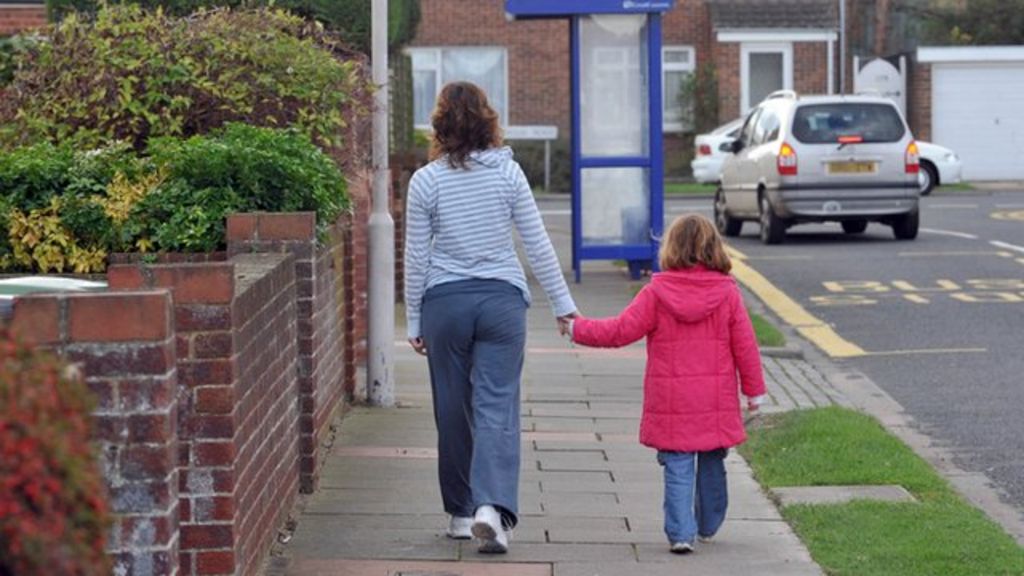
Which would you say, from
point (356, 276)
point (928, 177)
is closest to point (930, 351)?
point (356, 276)

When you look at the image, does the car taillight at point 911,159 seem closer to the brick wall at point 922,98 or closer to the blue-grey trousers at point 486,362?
the blue-grey trousers at point 486,362

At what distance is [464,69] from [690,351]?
3175 centimetres

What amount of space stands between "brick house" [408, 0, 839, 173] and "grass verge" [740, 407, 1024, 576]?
93.7 ft

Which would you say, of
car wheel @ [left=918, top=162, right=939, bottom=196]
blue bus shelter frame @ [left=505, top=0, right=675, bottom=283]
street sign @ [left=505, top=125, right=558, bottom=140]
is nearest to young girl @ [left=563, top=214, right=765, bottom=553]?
blue bus shelter frame @ [left=505, top=0, right=675, bottom=283]

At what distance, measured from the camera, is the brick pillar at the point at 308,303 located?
7.16 metres

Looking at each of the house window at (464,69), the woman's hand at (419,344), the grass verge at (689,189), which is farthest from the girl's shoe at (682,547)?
the house window at (464,69)

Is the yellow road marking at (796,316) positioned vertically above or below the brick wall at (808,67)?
below

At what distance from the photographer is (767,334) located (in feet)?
44.0

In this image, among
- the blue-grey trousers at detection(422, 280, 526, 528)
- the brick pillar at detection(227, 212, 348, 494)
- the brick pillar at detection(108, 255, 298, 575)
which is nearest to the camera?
the brick pillar at detection(108, 255, 298, 575)

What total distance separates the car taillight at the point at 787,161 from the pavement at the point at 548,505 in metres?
10.0

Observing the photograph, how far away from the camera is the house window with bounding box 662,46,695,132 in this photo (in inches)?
1515

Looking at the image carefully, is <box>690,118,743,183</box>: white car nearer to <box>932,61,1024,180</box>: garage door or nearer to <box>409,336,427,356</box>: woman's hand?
<box>932,61,1024,180</box>: garage door

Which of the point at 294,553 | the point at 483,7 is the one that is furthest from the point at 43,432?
the point at 483,7

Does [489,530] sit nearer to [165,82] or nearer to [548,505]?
[548,505]
